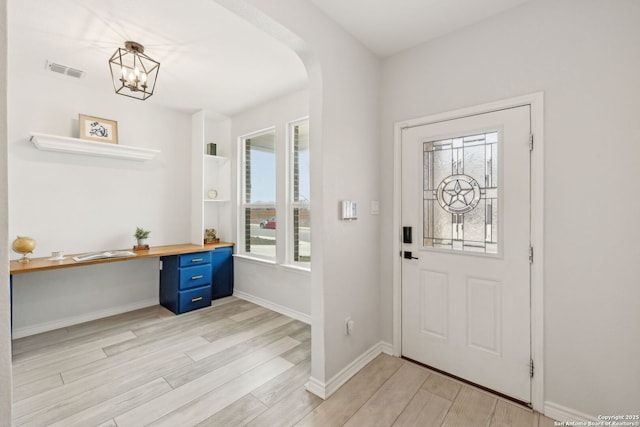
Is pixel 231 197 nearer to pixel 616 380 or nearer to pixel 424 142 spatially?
pixel 424 142

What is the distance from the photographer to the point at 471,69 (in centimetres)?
209

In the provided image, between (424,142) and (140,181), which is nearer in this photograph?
(424,142)

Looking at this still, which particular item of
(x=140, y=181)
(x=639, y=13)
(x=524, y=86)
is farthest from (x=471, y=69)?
(x=140, y=181)

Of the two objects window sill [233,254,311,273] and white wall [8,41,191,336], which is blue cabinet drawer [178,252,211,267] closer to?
window sill [233,254,311,273]

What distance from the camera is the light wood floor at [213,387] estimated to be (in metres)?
1.78

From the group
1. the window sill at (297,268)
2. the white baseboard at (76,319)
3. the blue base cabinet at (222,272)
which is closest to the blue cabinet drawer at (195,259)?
the blue base cabinet at (222,272)

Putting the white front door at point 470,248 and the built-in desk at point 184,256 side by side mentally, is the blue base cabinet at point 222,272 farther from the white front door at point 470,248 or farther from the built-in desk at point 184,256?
the white front door at point 470,248

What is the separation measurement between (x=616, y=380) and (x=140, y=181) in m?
4.75

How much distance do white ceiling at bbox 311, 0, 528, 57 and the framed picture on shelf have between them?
9.35 feet

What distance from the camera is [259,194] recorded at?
3.96 meters

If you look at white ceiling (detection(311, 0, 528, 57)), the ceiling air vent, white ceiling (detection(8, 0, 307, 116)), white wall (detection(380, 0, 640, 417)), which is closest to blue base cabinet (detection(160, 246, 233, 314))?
white ceiling (detection(8, 0, 307, 116))

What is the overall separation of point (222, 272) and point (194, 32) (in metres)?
2.98

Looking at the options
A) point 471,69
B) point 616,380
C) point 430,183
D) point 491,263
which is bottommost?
point 616,380

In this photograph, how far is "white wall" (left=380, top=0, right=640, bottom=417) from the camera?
5.17 ft
